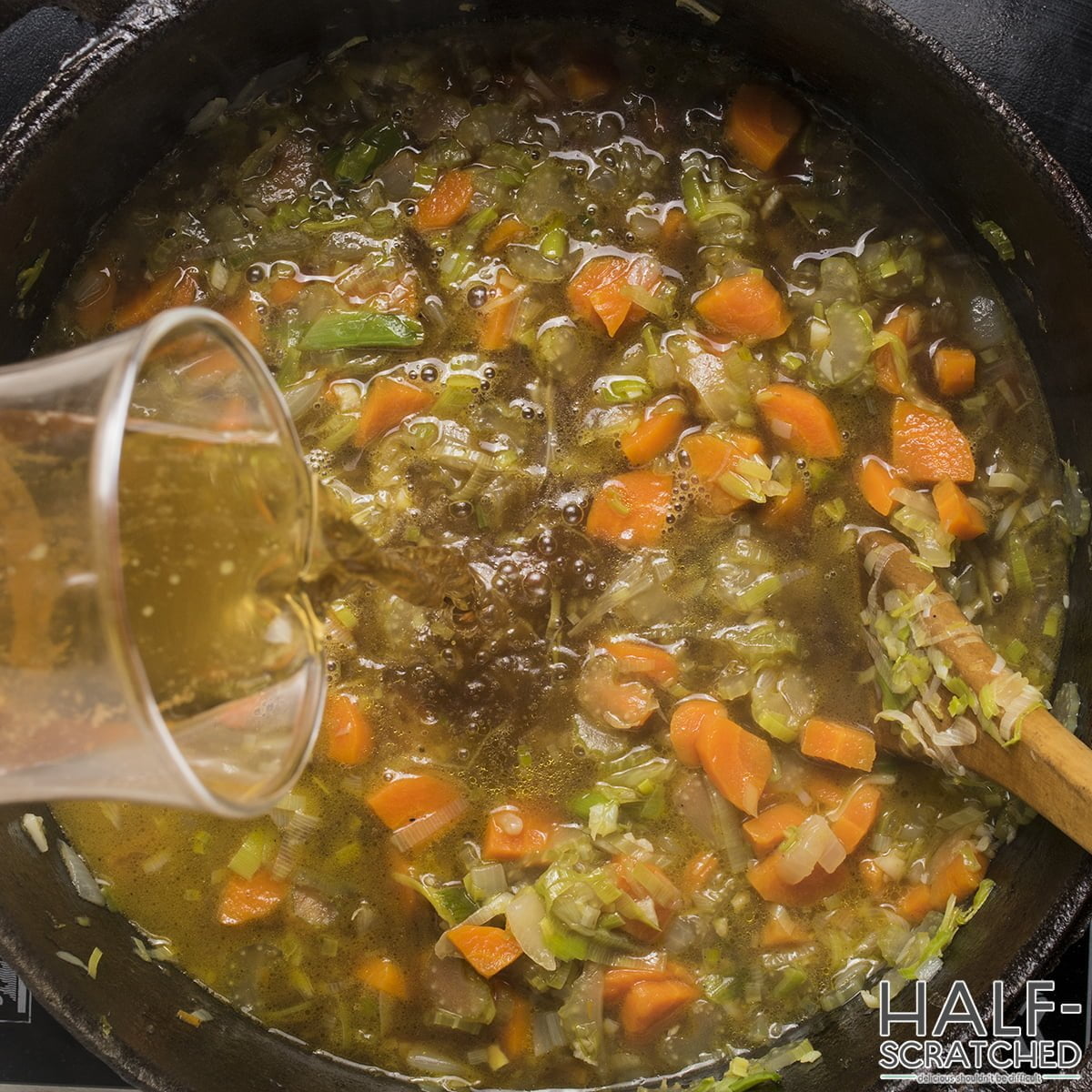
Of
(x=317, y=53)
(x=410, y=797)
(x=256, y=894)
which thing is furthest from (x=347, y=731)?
(x=317, y=53)

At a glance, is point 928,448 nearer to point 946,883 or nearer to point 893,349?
point 893,349

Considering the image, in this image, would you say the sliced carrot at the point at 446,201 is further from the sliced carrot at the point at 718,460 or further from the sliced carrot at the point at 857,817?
the sliced carrot at the point at 857,817

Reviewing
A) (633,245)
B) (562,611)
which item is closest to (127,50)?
(633,245)

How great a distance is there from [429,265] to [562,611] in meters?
1.05

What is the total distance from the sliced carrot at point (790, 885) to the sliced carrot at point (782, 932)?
0.03m

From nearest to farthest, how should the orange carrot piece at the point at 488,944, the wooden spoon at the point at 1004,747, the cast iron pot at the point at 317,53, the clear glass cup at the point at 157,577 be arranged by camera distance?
1. the clear glass cup at the point at 157,577
2. the wooden spoon at the point at 1004,747
3. the cast iron pot at the point at 317,53
4. the orange carrot piece at the point at 488,944

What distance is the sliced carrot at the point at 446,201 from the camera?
3057mm

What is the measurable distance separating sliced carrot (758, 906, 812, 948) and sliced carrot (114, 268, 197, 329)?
2368 millimetres

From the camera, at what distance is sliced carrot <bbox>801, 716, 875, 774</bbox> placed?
9.68 feet

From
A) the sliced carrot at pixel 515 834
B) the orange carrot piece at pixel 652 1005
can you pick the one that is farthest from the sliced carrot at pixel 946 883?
the sliced carrot at pixel 515 834

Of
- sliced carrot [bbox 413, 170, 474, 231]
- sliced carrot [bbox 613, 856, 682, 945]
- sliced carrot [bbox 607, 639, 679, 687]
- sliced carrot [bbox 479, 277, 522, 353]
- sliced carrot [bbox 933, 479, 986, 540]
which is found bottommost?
sliced carrot [bbox 613, 856, 682, 945]

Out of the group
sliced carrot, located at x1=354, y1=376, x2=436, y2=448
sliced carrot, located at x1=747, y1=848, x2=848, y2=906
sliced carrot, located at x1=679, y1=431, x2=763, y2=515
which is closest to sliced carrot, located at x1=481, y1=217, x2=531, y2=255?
sliced carrot, located at x1=354, y1=376, x2=436, y2=448

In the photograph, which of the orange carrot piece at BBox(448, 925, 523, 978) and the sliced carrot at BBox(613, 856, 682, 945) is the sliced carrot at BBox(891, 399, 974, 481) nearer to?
the sliced carrot at BBox(613, 856, 682, 945)

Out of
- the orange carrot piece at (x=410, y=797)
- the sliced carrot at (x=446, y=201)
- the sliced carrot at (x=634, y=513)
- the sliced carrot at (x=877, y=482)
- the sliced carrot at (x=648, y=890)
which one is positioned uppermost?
the sliced carrot at (x=877, y=482)
